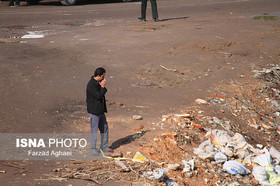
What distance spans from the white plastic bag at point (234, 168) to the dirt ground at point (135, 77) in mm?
796

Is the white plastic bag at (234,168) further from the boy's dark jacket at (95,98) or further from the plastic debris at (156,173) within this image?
the boy's dark jacket at (95,98)

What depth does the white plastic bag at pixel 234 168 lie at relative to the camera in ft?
20.9

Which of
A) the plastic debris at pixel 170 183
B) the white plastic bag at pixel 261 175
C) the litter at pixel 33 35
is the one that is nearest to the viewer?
the plastic debris at pixel 170 183

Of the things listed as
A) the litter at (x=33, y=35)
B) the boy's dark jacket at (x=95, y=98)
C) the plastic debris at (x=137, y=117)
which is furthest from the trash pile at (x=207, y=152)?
the litter at (x=33, y=35)

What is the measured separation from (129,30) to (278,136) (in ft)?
29.6

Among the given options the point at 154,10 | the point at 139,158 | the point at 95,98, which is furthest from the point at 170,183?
the point at 154,10

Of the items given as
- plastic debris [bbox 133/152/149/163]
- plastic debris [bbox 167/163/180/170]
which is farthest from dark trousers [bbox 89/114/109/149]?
plastic debris [bbox 167/163/180/170]

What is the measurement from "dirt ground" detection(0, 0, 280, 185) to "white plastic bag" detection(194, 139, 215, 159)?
25 cm

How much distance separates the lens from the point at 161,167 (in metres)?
5.99

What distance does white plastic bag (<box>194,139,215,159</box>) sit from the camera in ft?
21.7

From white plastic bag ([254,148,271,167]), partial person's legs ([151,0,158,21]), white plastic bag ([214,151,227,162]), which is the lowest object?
white plastic bag ([254,148,271,167])

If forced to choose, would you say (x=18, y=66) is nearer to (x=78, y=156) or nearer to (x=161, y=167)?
(x=78, y=156)

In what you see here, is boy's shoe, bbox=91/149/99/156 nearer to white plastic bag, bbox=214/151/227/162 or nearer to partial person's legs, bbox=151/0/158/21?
white plastic bag, bbox=214/151/227/162

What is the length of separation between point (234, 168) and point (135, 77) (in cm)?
478
